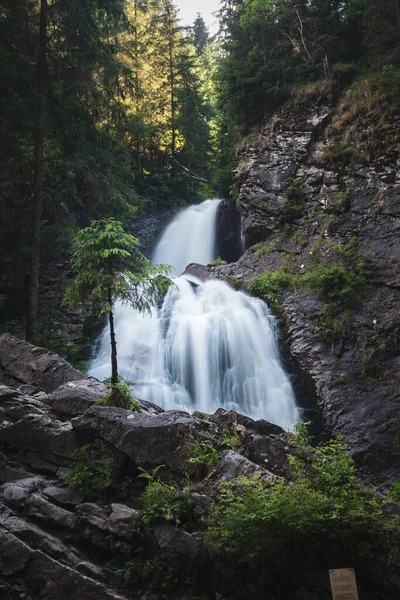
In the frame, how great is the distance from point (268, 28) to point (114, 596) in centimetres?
2207

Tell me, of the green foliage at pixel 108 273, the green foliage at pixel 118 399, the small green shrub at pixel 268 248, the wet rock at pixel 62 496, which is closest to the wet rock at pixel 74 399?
the green foliage at pixel 118 399

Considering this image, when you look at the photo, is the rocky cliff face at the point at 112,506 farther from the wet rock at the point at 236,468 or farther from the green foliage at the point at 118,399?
the green foliage at the point at 118,399

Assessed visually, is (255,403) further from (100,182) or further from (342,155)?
(342,155)

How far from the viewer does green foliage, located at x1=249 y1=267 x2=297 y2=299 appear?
1461 centimetres

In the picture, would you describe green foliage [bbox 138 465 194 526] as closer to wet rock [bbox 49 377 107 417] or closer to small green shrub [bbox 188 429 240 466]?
small green shrub [bbox 188 429 240 466]

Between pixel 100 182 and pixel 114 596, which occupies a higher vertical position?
pixel 100 182

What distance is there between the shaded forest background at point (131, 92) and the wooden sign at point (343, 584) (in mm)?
9589

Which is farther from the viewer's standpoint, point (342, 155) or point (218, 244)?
point (218, 244)

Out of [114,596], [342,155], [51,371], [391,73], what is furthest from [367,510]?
[391,73]

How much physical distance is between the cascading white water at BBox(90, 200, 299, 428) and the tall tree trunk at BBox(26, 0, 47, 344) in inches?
95.5

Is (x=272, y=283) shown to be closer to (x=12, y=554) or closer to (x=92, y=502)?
(x=92, y=502)

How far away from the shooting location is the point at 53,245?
13445 millimetres

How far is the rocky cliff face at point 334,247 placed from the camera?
34.0 feet

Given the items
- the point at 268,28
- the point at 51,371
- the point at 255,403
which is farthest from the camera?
the point at 268,28
